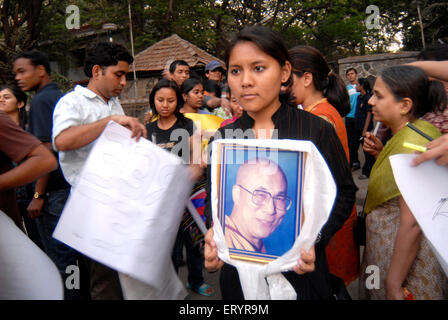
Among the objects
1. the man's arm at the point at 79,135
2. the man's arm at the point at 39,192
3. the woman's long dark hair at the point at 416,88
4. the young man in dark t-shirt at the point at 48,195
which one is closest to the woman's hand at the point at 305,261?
the woman's long dark hair at the point at 416,88

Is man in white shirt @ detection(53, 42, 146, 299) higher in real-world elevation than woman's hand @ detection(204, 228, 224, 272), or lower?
higher

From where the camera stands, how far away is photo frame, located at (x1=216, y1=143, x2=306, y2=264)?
1.01m

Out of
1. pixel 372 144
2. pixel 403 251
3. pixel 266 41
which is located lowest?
pixel 403 251

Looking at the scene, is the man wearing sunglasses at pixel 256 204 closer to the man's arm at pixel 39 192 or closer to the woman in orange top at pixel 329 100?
the woman in orange top at pixel 329 100

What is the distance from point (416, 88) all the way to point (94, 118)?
1688 millimetres

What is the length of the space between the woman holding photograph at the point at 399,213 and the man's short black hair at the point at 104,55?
58.7 inches

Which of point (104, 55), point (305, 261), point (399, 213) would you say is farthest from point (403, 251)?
point (104, 55)

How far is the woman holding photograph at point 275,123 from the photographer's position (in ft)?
3.85

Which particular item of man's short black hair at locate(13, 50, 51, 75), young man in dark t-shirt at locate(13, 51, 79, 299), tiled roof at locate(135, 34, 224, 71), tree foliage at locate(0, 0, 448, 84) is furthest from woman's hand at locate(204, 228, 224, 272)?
tree foliage at locate(0, 0, 448, 84)

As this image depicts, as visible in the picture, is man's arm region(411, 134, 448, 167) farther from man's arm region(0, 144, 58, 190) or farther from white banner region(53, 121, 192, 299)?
man's arm region(0, 144, 58, 190)

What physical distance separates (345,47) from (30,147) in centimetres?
2081

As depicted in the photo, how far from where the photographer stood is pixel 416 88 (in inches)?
60.7

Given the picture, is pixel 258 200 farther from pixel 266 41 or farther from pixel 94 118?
pixel 94 118

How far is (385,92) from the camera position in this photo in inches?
62.5
